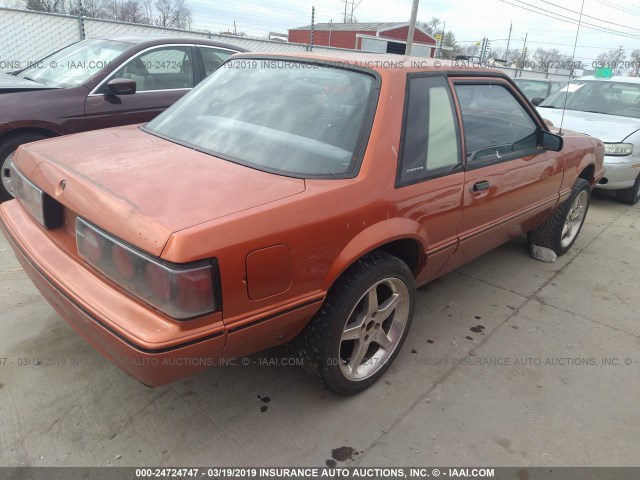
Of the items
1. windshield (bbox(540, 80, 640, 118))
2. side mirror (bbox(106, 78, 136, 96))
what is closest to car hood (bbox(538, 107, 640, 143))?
windshield (bbox(540, 80, 640, 118))

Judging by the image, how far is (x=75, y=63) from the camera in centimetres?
482

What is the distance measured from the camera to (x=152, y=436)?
2066mm

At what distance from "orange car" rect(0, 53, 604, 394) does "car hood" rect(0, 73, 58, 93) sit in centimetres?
219

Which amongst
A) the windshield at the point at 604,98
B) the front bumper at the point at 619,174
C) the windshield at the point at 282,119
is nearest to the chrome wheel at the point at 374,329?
the windshield at the point at 282,119

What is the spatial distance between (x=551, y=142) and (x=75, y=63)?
4.64m

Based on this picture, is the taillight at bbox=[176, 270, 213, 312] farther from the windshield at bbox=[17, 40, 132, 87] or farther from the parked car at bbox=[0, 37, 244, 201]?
the windshield at bbox=[17, 40, 132, 87]

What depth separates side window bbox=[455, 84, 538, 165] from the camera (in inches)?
107

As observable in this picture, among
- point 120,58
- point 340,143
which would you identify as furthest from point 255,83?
→ point 120,58

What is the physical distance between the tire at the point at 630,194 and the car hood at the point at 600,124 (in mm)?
679

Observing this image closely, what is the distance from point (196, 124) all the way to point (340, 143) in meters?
0.86

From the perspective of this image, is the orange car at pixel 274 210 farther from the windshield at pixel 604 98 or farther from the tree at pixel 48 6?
the tree at pixel 48 6

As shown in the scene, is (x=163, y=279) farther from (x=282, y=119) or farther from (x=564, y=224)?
(x=564, y=224)

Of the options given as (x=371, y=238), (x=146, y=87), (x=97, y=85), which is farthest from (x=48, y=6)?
(x=371, y=238)

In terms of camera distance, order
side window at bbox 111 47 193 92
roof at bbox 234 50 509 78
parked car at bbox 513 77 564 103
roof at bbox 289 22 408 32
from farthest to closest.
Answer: roof at bbox 289 22 408 32 < parked car at bbox 513 77 564 103 < side window at bbox 111 47 193 92 < roof at bbox 234 50 509 78
